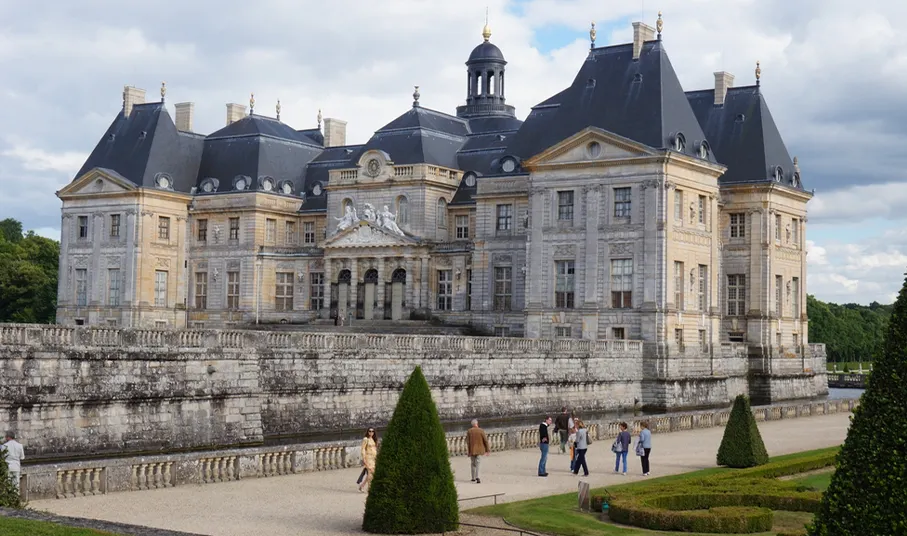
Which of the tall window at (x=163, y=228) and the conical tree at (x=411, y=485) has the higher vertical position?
the tall window at (x=163, y=228)

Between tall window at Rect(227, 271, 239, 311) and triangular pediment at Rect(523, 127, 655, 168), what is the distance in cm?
2132

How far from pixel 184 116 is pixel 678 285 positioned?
34.2 metres

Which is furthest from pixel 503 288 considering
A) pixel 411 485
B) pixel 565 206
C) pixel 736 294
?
pixel 411 485

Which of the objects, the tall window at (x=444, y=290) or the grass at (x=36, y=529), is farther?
the tall window at (x=444, y=290)

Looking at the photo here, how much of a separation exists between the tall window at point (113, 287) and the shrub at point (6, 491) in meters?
53.1

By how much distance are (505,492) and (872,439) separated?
43.7 feet

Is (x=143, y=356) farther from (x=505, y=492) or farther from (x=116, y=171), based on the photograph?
(x=116, y=171)

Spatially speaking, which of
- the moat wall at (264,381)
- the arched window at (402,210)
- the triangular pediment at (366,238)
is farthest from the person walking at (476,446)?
the arched window at (402,210)

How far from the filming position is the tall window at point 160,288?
7112 cm

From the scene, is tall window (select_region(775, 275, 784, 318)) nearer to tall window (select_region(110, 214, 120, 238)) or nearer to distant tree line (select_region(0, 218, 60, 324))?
tall window (select_region(110, 214, 120, 238))

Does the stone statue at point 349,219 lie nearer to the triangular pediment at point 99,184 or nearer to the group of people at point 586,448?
the triangular pediment at point 99,184

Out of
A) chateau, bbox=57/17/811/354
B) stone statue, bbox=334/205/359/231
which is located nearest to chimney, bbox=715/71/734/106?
chateau, bbox=57/17/811/354

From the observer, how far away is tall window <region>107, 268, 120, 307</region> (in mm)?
70188

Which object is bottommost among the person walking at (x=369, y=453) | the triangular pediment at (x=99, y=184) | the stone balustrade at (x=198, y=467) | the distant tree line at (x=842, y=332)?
the stone balustrade at (x=198, y=467)
